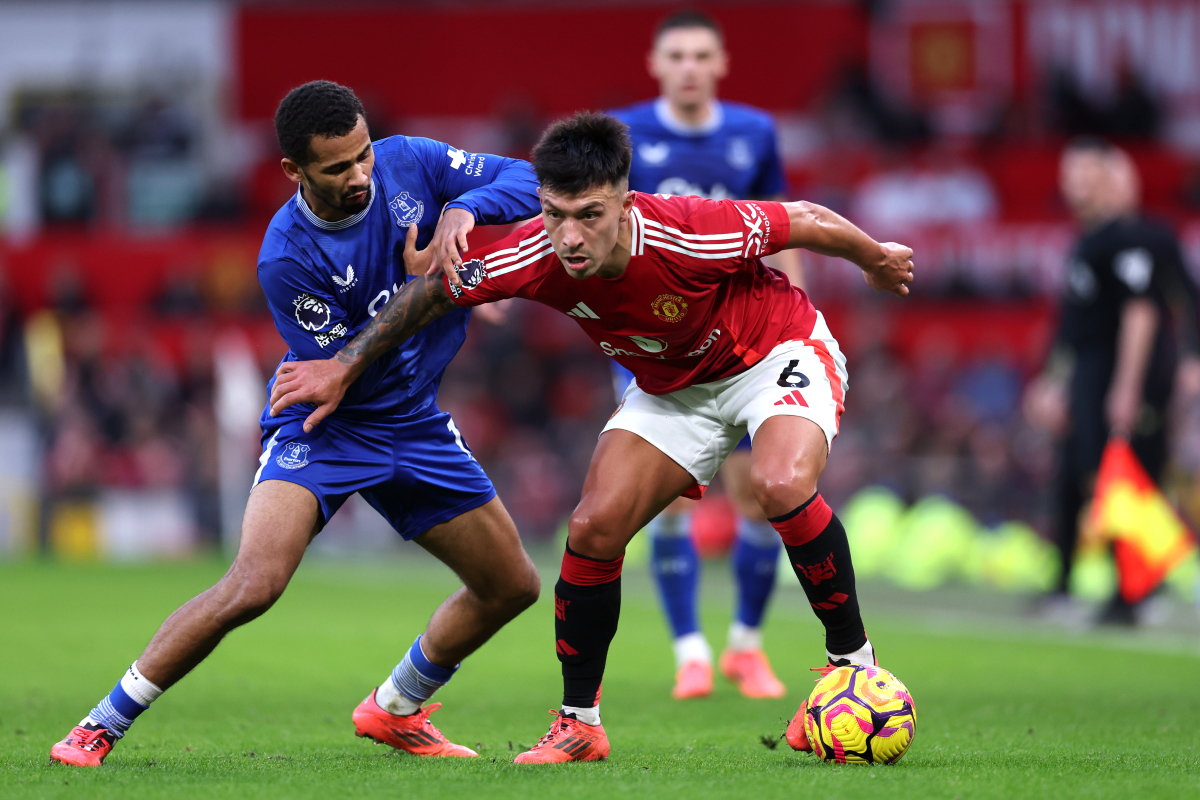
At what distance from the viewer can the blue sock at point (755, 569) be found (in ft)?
22.5

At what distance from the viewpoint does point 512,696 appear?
264 inches

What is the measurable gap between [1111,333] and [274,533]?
6928 mm

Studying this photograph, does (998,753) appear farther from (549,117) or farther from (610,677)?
(549,117)

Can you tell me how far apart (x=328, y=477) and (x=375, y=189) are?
95 centimetres

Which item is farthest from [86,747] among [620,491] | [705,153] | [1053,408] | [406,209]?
[1053,408]

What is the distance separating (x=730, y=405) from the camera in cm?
506

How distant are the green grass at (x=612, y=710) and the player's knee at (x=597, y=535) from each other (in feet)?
2.17

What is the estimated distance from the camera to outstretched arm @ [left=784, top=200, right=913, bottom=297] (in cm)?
482

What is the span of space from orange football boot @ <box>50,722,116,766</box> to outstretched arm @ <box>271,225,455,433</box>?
1110 mm

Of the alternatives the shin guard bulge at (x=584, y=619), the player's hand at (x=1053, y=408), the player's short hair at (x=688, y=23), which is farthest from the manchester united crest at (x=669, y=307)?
the player's hand at (x=1053, y=408)

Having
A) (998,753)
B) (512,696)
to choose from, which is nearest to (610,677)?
(512,696)

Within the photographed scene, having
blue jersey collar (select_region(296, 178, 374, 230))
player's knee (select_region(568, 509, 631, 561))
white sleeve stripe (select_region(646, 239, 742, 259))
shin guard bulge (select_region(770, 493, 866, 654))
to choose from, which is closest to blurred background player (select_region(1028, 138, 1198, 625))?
shin guard bulge (select_region(770, 493, 866, 654))

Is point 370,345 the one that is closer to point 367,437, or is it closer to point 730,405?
point 367,437

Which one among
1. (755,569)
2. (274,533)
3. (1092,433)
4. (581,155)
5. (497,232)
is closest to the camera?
(581,155)
